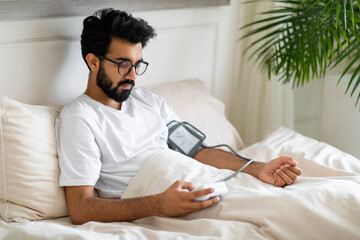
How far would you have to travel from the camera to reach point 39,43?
175 centimetres

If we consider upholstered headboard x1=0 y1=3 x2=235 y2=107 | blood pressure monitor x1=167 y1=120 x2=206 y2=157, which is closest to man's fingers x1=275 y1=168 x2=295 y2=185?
blood pressure monitor x1=167 y1=120 x2=206 y2=157

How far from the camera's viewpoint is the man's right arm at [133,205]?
1421mm

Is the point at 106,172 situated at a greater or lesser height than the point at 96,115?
lesser

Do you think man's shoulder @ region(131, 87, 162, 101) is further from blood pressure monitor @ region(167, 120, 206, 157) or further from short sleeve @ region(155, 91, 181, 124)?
blood pressure monitor @ region(167, 120, 206, 157)

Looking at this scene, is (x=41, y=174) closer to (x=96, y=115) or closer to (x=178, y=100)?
(x=96, y=115)

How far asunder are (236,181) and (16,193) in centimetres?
70

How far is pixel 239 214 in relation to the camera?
139 cm

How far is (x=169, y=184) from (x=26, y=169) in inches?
17.8

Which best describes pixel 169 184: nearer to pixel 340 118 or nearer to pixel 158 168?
pixel 158 168

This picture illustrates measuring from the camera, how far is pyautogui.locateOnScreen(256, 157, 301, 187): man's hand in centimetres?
161

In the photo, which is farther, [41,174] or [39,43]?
[39,43]

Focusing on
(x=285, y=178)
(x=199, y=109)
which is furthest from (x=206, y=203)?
(x=199, y=109)

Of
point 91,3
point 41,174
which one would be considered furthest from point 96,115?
point 91,3

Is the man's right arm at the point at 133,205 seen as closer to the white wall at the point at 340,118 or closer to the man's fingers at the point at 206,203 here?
the man's fingers at the point at 206,203
